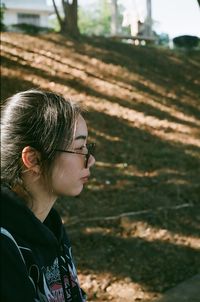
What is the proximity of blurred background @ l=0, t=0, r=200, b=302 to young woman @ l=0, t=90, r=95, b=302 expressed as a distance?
306 cm

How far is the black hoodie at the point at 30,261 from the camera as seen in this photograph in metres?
1.34

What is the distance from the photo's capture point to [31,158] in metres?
1.61

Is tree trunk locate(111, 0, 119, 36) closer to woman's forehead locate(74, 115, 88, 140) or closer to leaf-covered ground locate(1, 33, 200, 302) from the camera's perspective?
leaf-covered ground locate(1, 33, 200, 302)

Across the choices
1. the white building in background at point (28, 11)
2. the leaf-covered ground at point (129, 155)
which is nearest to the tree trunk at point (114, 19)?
the leaf-covered ground at point (129, 155)

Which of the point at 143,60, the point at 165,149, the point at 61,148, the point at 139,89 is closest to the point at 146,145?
the point at 165,149

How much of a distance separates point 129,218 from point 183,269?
1168mm

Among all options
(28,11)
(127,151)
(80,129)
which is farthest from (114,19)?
(28,11)

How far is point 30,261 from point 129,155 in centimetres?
711

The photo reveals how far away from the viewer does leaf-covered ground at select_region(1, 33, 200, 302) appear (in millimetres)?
5191

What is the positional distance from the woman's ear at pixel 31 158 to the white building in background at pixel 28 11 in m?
58.8

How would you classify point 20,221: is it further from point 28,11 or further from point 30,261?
point 28,11

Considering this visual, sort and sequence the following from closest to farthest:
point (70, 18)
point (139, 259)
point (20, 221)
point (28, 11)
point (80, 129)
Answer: point (20, 221), point (80, 129), point (139, 259), point (70, 18), point (28, 11)

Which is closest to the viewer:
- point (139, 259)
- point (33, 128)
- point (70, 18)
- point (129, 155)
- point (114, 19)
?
point (33, 128)

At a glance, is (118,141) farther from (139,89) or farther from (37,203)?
(37,203)
